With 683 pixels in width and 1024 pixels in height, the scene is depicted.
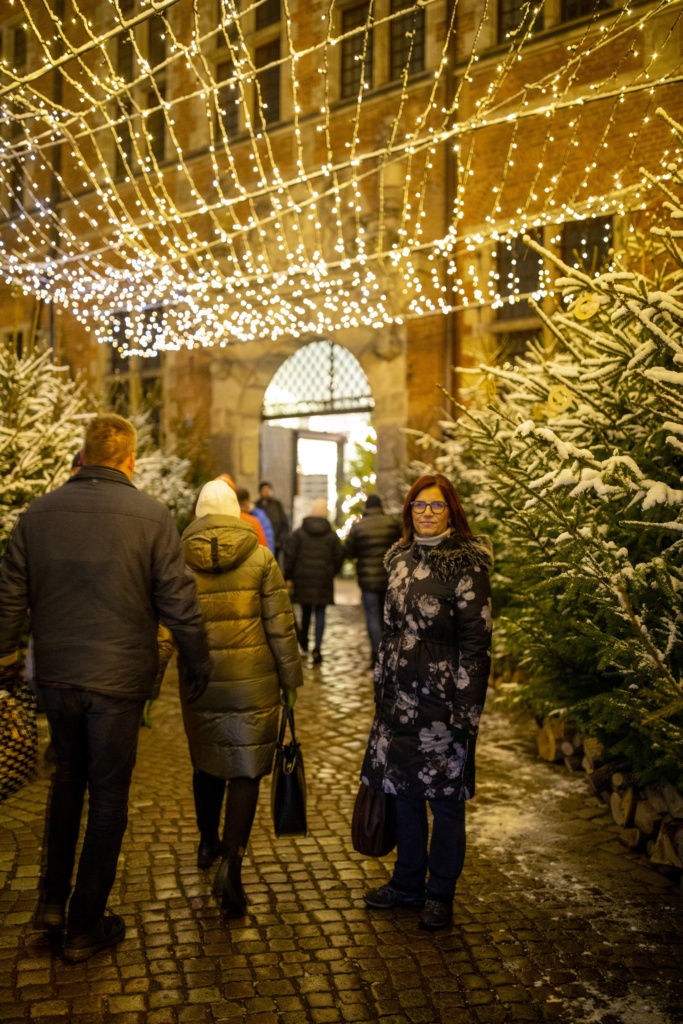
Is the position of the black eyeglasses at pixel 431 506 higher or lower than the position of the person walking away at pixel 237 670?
higher

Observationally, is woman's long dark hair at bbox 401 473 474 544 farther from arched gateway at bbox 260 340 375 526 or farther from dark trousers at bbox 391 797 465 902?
arched gateway at bbox 260 340 375 526

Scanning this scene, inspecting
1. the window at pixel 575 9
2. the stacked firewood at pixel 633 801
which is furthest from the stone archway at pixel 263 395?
the stacked firewood at pixel 633 801

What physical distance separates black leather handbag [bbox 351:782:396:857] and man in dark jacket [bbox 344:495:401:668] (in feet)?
16.3

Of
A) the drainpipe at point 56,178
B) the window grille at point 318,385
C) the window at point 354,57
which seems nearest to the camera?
the window at point 354,57

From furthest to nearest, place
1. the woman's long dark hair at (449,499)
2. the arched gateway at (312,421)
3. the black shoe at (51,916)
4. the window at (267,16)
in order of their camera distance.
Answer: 1. the arched gateway at (312,421)
2. the window at (267,16)
3. the woman's long dark hair at (449,499)
4. the black shoe at (51,916)

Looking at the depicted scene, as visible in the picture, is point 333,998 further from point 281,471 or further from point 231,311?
point 281,471

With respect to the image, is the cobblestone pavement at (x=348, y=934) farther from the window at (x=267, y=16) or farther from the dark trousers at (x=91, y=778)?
the window at (x=267, y=16)

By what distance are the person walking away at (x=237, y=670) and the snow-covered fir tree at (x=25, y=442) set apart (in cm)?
302

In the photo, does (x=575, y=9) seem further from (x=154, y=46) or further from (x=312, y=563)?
(x=154, y=46)

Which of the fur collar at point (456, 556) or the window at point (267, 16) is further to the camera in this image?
the window at point (267, 16)

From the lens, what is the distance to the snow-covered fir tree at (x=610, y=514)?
3881mm

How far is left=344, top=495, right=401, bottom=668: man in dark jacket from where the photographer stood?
350 inches

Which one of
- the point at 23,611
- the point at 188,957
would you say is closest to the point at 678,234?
the point at 23,611

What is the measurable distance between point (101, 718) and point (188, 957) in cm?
94
